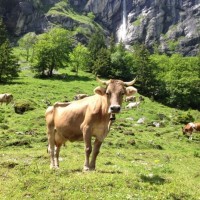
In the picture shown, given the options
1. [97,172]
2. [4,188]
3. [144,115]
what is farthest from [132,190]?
[144,115]

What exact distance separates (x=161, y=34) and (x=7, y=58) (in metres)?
131

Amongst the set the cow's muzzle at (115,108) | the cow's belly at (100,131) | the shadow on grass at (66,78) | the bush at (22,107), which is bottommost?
the shadow on grass at (66,78)

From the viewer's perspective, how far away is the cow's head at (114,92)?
465 inches

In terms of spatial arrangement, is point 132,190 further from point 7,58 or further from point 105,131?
point 7,58

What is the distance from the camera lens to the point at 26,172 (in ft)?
45.5

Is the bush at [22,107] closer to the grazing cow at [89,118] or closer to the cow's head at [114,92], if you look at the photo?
the grazing cow at [89,118]

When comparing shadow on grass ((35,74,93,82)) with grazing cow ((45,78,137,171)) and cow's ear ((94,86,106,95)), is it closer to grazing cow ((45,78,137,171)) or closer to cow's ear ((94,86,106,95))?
grazing cow ((45,78,137,171))

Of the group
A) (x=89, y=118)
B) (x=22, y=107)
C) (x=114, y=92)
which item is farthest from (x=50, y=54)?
(x=114, y=92)

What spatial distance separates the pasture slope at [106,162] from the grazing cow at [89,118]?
3.36ft

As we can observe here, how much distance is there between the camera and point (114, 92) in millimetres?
12203

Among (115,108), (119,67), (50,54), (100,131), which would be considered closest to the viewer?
(115,108)

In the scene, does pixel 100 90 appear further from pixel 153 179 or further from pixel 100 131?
pixel 153 179

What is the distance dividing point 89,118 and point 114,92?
5.00 feet

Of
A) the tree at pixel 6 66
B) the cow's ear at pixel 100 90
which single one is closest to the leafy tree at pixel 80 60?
the tree at pixel 6 66
